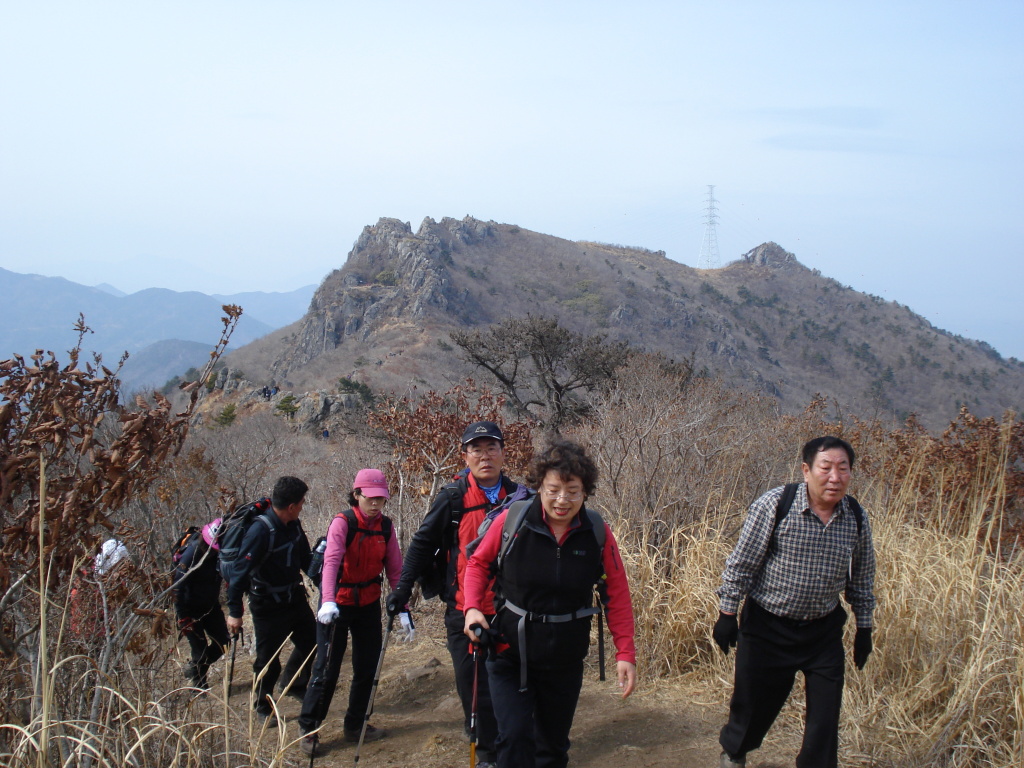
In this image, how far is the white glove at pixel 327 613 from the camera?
3.96 m

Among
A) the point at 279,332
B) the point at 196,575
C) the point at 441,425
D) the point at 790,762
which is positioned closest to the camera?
the point at 790,762

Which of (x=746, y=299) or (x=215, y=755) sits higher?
(x=746, y=299)

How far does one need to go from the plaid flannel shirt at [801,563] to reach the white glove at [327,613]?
1.92 m

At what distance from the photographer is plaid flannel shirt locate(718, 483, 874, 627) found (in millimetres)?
3150

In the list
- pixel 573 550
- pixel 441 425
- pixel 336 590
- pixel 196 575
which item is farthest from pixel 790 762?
pixel 441 425

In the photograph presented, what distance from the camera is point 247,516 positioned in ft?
14.4

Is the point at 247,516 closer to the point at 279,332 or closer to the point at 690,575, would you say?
the point at 690,575

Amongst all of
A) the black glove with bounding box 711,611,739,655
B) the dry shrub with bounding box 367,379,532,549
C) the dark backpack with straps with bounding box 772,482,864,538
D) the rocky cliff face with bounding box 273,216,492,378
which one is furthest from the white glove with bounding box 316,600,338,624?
the rocky cliff face with bounding box 273,216,492,378

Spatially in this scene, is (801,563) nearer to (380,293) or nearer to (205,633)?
(205,633)

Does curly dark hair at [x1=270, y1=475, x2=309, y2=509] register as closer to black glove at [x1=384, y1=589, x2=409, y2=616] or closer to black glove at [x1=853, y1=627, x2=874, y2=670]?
black glove at [x1=384, y1=589, x2=409, y2=616]

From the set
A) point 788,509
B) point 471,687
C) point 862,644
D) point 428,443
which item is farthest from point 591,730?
point 428,443

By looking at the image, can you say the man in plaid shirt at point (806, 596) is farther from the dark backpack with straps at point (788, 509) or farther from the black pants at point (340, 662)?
the black pants at point (340, 662)

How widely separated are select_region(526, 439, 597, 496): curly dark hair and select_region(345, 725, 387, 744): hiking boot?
210 centimetres

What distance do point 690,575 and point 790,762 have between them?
4.46 ft
